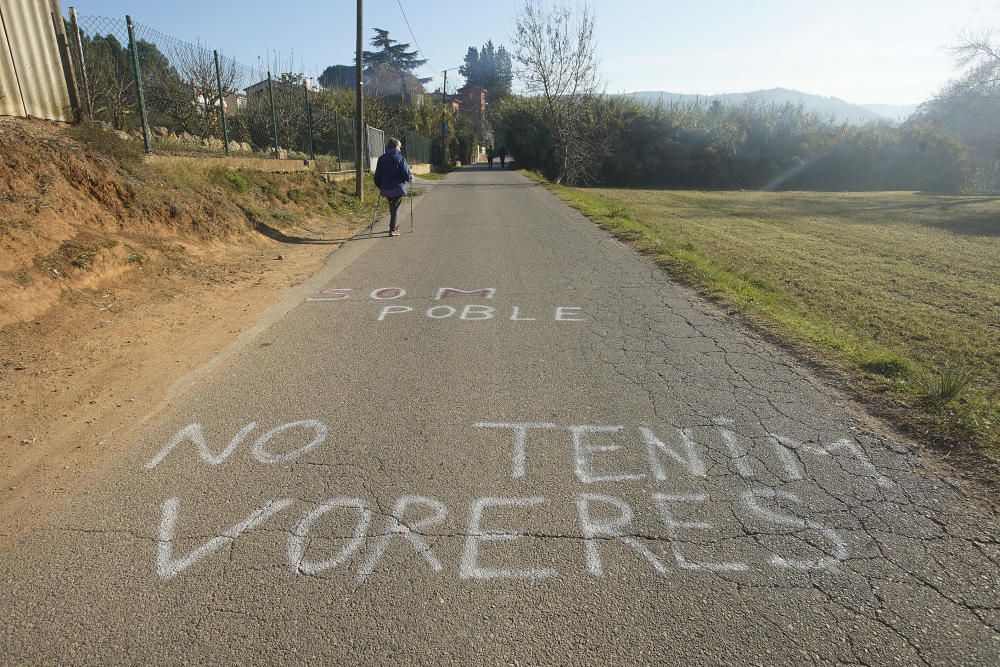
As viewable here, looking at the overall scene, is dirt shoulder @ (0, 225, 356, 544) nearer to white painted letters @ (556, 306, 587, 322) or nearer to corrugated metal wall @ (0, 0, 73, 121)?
white painted letters @ (556, 306, 587, 322)

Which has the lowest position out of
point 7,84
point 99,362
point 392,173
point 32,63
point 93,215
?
point 99,362

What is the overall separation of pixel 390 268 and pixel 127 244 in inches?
129

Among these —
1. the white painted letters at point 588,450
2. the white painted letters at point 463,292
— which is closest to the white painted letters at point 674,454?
the white painted letters at point 588,450

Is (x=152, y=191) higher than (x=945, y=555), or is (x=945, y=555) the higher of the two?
(x=152, y=191)

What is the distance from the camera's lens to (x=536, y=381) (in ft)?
14.8

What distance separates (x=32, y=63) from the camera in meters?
8.53

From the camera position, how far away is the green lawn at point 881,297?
13.3ft

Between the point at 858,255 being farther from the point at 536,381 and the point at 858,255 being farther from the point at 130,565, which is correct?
the point at 130,565

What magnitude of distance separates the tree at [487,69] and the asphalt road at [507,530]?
121 meters

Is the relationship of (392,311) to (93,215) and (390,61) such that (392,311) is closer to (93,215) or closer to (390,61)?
(93,215)

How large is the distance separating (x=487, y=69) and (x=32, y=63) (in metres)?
136

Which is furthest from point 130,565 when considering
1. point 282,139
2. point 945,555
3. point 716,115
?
point 716,115

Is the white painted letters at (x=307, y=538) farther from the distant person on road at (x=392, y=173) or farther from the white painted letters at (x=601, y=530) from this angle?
the distant person on road at (x=392, y=173)

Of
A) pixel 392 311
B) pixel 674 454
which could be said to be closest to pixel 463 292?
pixel 392 311
